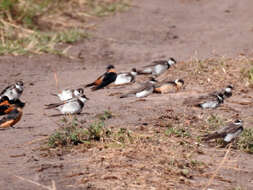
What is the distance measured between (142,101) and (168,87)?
824 millimetres

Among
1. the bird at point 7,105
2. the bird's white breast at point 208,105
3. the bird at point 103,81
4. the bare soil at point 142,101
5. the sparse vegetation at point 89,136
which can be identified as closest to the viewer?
the bare soil at point 142,101

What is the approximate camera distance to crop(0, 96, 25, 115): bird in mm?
9202

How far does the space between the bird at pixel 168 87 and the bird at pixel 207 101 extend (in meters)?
0.99

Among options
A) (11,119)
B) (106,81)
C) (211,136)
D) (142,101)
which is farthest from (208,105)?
(11,119)

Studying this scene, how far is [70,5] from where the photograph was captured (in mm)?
18812

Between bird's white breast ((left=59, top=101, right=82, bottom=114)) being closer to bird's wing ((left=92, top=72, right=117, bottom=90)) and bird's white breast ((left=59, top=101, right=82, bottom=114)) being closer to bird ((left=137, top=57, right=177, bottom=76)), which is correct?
bird's wing ((left=92, top=72, right=117, bottom=90))

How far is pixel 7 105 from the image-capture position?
9.51 m

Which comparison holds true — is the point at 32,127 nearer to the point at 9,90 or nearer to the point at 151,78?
the point at 9,90

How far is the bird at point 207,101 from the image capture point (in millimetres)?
9398

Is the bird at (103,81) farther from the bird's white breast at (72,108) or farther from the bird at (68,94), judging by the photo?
the bird's white breast at (72,108)

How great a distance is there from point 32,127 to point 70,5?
11.0 metres

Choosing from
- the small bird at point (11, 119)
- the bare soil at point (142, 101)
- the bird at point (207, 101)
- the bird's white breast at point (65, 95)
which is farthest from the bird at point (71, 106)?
the bird at point (207, 101)

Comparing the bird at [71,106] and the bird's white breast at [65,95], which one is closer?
the bird at [71,106]

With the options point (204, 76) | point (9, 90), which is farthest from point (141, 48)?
point (9, 90)
